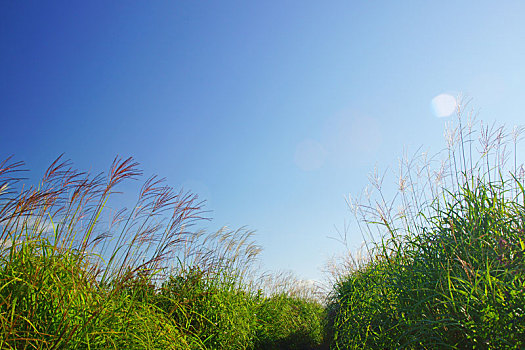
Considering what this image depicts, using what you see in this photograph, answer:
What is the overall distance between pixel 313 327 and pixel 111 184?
514 cm

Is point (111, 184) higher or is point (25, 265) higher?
point (111, 184)

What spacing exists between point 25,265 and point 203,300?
218cm

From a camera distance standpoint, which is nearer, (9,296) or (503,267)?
(9,296)

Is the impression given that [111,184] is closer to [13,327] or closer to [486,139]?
[13,327]

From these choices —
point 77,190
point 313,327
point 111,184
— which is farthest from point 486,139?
Answer: point 313,327

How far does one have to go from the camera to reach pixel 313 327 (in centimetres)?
641

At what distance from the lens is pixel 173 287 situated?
13.7ft

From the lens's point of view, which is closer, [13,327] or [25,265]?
[13,327]

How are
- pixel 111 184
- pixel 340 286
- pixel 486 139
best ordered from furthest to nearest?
pixel 340 286
pixel 486 139
pixel 111 184

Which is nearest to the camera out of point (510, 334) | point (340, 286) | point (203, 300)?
point (510, 334)

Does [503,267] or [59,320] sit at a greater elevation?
[503,267]

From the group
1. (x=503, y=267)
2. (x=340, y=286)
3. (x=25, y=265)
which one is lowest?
(x=25, y=265)

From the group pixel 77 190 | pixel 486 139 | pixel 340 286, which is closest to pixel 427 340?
pixel 486 139

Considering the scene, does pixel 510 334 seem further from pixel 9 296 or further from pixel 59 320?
pixel 9 296
